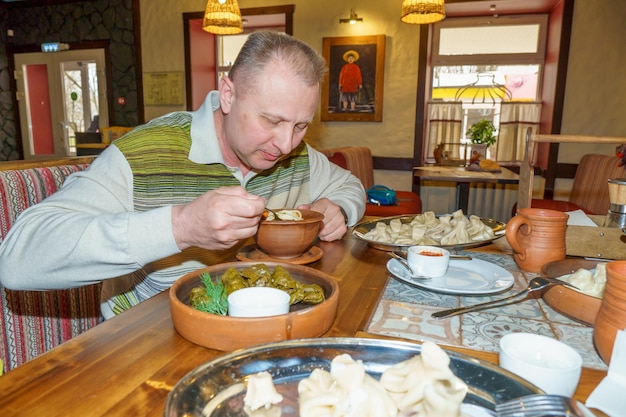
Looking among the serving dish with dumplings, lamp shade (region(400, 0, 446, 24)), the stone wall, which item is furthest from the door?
the serving dish with dumplings

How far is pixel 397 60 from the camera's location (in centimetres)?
586

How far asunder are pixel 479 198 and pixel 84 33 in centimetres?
676

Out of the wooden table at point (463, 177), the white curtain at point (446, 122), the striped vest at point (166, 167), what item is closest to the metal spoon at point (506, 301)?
the striped vest at point (166, 167)

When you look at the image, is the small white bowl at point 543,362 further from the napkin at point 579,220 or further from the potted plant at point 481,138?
the potted plant at point 481,138

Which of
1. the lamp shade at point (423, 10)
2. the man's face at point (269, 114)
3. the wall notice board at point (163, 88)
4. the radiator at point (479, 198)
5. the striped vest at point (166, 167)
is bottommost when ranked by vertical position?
the radiator at point (479, 198)

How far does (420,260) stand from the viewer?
3.75 ft

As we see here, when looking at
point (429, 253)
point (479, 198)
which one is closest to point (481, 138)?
point (479, 198)

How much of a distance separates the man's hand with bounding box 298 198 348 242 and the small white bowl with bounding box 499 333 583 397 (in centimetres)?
95

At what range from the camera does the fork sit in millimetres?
439

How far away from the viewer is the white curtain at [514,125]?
6.03 m

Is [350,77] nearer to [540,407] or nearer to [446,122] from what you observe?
[446,122]

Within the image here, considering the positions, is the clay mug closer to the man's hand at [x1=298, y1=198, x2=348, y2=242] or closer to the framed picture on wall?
the man's hand at [x1=298, y1=198, x2=348, y2=242]

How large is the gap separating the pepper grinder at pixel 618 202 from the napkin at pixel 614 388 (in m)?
0.79

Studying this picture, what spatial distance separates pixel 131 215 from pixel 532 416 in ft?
2.87
